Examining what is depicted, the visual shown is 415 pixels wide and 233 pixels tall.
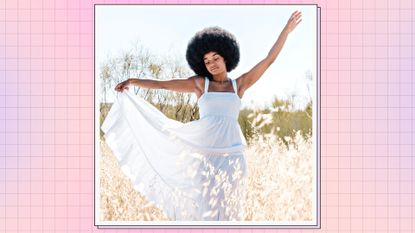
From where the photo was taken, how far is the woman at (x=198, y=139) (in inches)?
142

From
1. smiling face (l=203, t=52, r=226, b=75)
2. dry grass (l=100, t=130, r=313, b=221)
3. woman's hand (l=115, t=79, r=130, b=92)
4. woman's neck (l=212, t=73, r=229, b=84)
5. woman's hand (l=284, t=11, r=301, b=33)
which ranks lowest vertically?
dry grass (l=100, t=130, r=313, b=221)

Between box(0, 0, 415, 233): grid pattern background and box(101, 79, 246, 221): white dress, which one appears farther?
box(101, 79, 246, 221): white dress

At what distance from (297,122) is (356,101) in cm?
36

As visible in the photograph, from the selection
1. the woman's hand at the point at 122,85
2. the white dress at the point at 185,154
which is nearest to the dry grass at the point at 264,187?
the white dress at the point at 185,154

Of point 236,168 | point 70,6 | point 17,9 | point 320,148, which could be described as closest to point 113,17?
point 70,6

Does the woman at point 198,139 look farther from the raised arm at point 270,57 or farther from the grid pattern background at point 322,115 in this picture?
the grid pattern background at point 322,115

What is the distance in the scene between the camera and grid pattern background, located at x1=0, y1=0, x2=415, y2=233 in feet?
11.4

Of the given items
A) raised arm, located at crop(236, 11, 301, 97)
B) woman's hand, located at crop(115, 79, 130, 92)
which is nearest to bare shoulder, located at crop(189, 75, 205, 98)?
raised arm, located at crop(236, 11, 301, 97)

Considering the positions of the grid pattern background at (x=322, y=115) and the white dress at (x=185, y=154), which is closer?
the grid pattern background at (x=322, y=115)

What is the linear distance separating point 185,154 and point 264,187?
49cm

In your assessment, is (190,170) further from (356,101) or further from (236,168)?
(356,101)

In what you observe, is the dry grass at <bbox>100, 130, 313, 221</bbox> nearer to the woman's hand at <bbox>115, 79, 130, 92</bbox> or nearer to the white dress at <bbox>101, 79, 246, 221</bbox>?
the white dress at <bbox>101, 79, 246, 221</bbox>

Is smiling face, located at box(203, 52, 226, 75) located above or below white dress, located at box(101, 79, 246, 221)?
above

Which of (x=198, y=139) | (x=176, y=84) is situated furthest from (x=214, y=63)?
(x=198, y=139)
